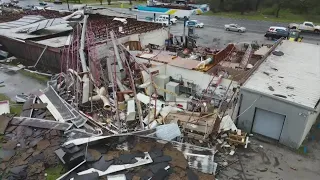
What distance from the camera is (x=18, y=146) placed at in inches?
492

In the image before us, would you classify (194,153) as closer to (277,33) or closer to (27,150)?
(27,150)

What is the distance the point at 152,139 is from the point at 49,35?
658 inches

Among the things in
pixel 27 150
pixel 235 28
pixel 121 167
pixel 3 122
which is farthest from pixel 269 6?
pixel 27 150

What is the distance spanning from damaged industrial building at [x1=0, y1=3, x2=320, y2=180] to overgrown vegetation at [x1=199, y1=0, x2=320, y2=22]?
3628 centimetres

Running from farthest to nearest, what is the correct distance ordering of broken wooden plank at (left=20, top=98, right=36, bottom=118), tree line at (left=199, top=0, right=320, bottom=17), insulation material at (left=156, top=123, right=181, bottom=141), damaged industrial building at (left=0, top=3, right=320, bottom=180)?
tree line at (left=199, top=0, right=320, bottom=17)
broken wooden plank at (left=20, top=98, right=36, bottom=118)
insulation material at (left=156, top=123, right=181, bottom=141)
damaged industrial building at (left=0, top=3, right=320, bottom=180)

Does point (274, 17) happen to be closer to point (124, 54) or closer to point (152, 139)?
point (124, 54)

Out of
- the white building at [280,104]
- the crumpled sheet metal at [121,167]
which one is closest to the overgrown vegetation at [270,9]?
the white building at [280,104]

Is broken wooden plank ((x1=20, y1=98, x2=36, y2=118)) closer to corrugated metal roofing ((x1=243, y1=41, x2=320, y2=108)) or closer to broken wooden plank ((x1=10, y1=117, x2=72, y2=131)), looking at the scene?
broken wooden plank ((x1=10, y1=117, x2=72, y2=131))

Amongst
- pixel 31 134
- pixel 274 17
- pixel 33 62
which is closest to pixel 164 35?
pixel 33 62

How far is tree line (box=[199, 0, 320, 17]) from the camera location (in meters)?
53.4

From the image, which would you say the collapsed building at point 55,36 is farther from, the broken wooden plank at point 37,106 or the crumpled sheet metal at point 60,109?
the broken wooden plank at point 37,106

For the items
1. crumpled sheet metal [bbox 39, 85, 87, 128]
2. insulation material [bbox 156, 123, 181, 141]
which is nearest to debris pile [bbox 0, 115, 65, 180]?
crumpled sheet metal [bbox 39, 85, 87, 128]

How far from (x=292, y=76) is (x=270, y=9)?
152ft

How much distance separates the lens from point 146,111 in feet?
49.5
